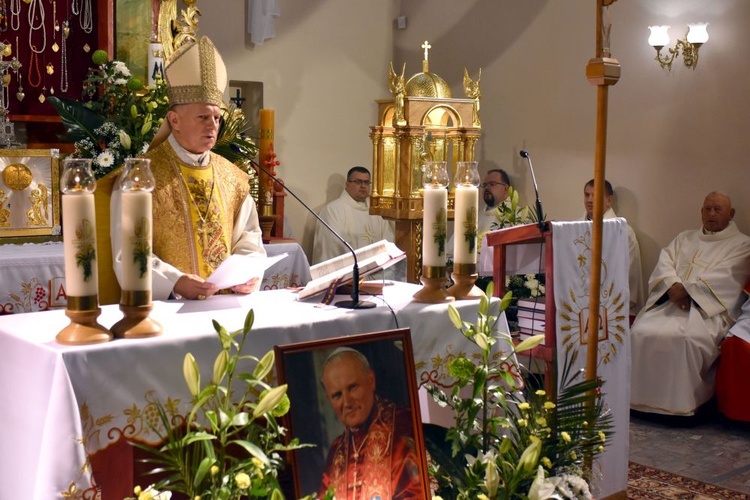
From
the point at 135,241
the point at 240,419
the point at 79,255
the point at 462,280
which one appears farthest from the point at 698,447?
the point at 79,255

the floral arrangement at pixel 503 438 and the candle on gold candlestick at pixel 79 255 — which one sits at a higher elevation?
the candle on gold candlestick at pixel 79 255

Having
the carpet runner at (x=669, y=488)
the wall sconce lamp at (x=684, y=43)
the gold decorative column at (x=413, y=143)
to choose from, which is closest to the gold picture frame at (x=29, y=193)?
the gold decorative column at (x=413, y=143)

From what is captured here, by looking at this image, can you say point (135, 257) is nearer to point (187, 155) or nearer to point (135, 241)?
point (135, 241)

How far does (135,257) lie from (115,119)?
10.3ft

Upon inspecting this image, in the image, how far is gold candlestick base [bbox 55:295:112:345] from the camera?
7.59 ft

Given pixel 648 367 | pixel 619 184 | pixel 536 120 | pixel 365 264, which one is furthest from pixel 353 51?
pixel 365 264

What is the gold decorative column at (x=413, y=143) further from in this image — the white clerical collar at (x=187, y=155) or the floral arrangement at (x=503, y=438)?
the floral arrangement at (x=503, y=438)

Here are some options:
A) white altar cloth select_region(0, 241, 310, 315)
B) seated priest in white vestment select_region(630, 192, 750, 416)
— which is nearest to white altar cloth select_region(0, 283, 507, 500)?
white altar cloth select_region(0, 241, 310, 315)

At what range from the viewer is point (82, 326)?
92.1 inches

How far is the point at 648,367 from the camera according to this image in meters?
6.44

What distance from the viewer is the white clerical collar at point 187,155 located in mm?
3732

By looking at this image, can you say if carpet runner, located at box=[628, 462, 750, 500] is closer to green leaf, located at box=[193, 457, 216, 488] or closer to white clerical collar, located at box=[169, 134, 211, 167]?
white clerical collar, located at box=[169, 134, 211, 167]

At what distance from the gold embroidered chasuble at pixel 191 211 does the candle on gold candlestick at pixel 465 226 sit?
108cm

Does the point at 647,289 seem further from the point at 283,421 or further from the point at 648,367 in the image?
the point at 283,421
